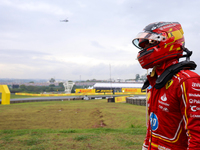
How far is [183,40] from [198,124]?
1030 millimetres

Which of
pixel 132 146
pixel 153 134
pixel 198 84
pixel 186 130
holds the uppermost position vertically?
pixel 198 84

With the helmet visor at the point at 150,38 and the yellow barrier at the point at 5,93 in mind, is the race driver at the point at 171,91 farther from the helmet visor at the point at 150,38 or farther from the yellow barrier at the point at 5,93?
the yellow barrier at the point at 5,93

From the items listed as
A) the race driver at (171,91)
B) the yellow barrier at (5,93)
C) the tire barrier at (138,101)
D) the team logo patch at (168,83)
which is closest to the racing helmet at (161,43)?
the race driver at (171,91)

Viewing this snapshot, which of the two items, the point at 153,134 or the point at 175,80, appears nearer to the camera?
the point at 175,80

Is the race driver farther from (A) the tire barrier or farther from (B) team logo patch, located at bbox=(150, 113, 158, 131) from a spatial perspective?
(A) the tire barrier

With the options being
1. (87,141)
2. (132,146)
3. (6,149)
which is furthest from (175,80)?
(6,149)

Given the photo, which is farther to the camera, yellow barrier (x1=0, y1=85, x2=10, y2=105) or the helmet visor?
yellow barrier (x1=0, y1=85, x2=10, y2=105)

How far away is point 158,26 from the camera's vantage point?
214cm

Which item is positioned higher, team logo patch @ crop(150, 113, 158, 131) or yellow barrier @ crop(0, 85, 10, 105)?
team logo patch @ crop(150, 113, 158, 131)

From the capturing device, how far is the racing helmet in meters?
2.03

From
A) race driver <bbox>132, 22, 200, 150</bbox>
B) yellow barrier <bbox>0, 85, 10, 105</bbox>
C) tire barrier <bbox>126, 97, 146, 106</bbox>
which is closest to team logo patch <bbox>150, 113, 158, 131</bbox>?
race driver <bbox>132, 22, 200, 150</bbox>

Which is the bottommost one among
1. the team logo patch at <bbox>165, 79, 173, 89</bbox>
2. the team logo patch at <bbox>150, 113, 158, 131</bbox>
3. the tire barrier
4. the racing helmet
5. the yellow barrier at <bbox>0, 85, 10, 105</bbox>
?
the tire barrier

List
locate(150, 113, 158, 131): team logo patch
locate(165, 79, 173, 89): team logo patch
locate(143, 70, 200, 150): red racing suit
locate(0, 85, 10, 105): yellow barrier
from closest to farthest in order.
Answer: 1. locate(143, 70, 200, 150): red racing suit
2. locate(165, 79, 173, 89): team logo patch
3. locate(150, 113, 158, 131): team logo patch
4. locate(0, 85, 10, 105): yellow barrier

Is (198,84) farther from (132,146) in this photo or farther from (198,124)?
(132,146)
